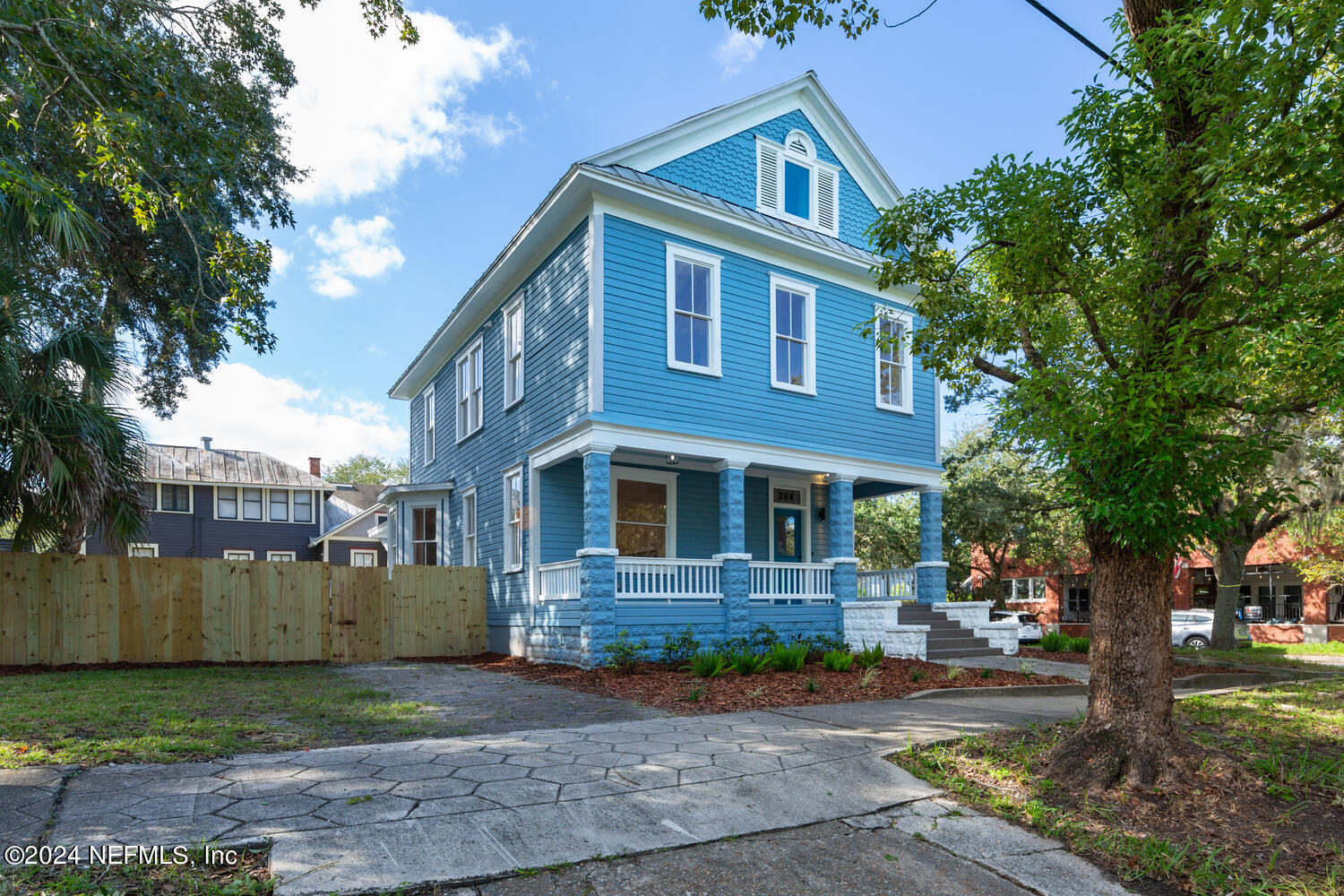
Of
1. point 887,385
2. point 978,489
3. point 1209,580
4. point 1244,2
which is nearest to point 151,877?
point 1244,2

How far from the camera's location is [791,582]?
43.7 feet

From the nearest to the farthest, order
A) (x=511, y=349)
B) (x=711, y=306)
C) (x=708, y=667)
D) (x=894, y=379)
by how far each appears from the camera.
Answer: (x=708, y=667) → (x=711, y=306) → (x=511, y=349) → (x=894, y=379)

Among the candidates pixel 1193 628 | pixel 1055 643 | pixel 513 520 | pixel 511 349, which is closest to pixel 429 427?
pixel 511 349

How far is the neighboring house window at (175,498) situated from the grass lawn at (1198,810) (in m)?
31.9

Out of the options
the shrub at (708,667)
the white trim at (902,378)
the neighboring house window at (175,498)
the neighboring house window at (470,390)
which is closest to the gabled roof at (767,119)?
the white trim at (902,378)

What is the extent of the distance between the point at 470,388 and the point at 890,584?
9.58 metres

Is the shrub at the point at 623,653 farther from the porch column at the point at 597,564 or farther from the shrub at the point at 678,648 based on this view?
the shrub at the point at 678,648

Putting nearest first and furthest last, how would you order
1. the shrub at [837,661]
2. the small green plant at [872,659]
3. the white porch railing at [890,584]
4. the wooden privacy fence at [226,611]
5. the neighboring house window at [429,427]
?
the shrub at [837,661]
the small green plant at [872,659]
the wooden privacy fence at [226,611]
the white porch railing at [890,584]
the neighboring house window at [429,427]

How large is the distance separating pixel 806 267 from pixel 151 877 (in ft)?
41.2

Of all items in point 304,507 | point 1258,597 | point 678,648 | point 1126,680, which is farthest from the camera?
point 304,507

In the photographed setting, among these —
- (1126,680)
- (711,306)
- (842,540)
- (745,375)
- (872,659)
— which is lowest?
(872,659)

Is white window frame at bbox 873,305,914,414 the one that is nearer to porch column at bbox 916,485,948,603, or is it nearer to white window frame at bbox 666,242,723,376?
porch column at bbox 916,485,948,603

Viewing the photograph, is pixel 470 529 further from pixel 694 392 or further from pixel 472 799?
pixel 472 799

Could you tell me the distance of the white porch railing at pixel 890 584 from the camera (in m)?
15.6
